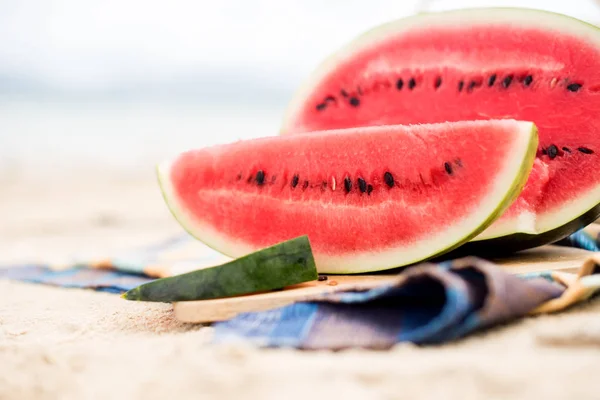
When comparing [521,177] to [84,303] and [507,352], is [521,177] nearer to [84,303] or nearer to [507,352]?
[507,352]

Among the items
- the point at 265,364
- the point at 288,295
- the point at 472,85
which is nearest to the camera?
the point at 265,364

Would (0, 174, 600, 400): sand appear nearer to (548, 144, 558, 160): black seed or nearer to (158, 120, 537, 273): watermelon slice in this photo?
(158, 120, 537, 273): watermelon slice

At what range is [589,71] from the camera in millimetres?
1245

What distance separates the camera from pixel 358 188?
1184 millimetres

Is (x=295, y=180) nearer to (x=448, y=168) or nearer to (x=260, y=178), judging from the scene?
(x=260, y=178)

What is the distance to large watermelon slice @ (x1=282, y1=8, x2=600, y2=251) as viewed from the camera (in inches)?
46.7

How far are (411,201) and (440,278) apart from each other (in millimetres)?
332

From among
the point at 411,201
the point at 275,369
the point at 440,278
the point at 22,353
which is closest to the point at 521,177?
the point at 411,201

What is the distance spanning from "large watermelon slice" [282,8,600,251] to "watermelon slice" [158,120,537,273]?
0.22 feet

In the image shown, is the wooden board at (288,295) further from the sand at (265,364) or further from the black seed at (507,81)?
the black seed at (507,81)

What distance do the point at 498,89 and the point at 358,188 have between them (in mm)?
406

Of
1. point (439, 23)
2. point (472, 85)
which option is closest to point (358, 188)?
point (472, 85)

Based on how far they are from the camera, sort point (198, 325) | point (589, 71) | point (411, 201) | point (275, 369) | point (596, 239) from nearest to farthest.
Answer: point (275, 369) < point (198, 325) < point (411, 201) < point (589, 71) < point (596, 239)

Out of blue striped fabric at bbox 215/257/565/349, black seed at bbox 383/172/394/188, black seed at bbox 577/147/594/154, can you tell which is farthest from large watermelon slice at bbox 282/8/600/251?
blue striped fabric at bbox 215/257/565/349
